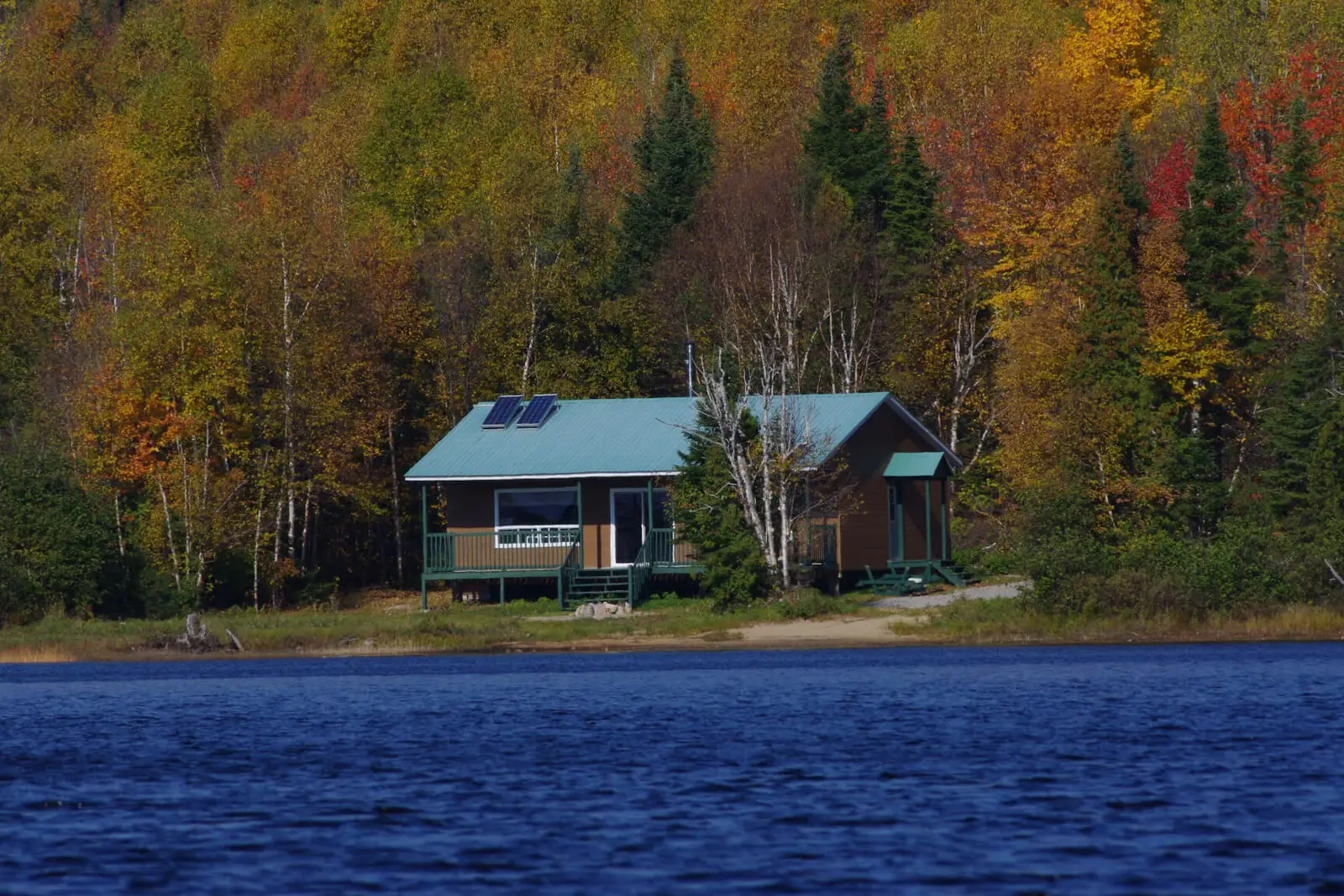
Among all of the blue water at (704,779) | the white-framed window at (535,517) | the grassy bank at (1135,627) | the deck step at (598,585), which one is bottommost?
the blue water at (704,779)

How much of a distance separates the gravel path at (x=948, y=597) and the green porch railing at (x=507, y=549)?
8.54m

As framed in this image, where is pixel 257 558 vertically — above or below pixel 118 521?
below

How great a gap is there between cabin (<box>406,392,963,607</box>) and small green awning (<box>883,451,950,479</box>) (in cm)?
5

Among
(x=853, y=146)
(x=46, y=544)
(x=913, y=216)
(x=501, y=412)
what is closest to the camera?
(x=46, y=544)

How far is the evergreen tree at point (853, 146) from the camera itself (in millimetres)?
66812

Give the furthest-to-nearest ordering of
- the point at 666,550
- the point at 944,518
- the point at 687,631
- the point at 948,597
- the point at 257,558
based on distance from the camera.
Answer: the point at 257,558
the point at 944,518
the point at 666,550
the point at 948,597
the point at 687,631

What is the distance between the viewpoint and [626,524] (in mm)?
51375

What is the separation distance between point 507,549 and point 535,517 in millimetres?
1102

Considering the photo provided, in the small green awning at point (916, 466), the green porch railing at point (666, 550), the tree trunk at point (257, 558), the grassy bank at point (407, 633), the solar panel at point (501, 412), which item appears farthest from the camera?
the tree trunk at point (257, 558)

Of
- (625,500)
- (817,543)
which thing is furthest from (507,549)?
(817,543)

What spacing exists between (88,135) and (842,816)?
7475 centimetres

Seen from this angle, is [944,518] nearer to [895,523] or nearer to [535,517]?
[895,523]

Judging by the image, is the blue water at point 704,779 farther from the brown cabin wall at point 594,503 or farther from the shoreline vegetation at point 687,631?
the brown cabin wall at point 594,503

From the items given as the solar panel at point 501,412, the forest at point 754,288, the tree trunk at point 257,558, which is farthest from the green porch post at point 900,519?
the tree trunk at point 257,558
